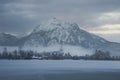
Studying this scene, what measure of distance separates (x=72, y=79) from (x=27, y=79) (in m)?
11.1

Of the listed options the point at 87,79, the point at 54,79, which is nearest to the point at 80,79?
the point at 87,79

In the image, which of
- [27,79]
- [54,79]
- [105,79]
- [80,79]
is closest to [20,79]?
[27,79]

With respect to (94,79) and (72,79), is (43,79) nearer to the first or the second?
(72,79)

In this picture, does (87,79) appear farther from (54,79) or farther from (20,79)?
(20,79)

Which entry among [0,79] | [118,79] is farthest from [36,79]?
[118,79]

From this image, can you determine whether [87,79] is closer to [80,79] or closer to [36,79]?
[80,79]

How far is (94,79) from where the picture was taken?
81625mm

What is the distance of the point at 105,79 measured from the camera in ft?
270

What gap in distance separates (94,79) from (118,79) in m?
5.97

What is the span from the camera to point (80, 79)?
81.8 meters

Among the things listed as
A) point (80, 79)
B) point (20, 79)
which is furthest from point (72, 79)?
point (20, 79)

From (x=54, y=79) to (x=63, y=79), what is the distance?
254 centimetres

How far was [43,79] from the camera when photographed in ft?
272

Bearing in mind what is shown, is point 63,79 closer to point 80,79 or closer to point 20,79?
point 80,79
